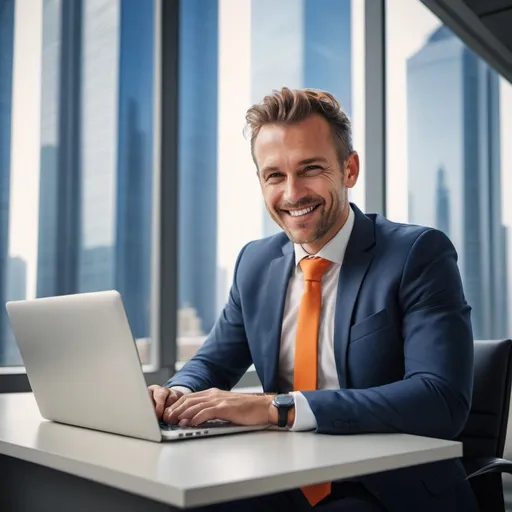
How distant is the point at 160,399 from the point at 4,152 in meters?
1.35

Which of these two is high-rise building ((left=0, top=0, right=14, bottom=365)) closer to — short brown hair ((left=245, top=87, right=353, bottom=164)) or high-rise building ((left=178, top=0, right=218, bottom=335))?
high-rise building ((left=178, top=0, right=218, bottom=335))

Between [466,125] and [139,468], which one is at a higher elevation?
[466,125]

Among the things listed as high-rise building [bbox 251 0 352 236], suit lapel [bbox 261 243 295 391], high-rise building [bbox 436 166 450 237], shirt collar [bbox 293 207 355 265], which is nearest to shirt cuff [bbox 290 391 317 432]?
suit lapel [bbox 261 243 295 391]

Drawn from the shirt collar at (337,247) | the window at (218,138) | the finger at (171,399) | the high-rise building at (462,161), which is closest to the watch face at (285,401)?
the finger at (171,399)

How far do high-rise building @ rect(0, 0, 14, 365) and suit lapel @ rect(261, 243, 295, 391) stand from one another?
1050mm

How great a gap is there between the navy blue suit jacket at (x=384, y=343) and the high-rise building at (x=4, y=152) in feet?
2.79

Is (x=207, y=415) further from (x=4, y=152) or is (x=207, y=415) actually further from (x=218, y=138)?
(x=218, y=138)

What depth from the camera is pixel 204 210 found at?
3.27m

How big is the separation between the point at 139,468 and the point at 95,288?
1.82 metres

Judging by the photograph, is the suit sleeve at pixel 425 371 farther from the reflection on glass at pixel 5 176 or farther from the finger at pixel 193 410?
the reflection on glass at pixel 5 176

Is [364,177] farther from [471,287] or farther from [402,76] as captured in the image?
[471,287]

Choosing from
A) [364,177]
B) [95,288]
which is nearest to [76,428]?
[95,288]

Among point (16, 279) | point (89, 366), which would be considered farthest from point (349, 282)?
point (16, 279)

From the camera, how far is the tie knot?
1817mm
